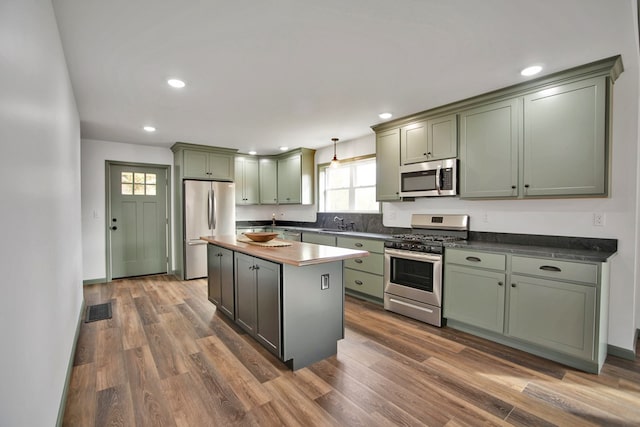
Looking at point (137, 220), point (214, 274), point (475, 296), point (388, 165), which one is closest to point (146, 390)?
point (214, 274)

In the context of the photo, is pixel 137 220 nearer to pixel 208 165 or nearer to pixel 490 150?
pixel 208 165

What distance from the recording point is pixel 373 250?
3926 millimetres

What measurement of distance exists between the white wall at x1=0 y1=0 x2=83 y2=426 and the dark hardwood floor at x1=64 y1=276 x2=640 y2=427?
50 centimetres

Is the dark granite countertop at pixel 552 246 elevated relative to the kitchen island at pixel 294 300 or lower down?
elevated

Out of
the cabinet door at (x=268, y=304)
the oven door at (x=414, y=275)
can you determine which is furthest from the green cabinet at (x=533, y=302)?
the cabinet door at (x=268, y=304)

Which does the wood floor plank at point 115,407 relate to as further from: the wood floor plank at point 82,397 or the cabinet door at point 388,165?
the cabinet door at point 388,165

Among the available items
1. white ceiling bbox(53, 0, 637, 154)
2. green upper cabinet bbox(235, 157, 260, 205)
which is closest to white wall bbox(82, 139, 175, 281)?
white ceiling bbox(53, 0, 637, 154)

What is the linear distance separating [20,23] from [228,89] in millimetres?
1853

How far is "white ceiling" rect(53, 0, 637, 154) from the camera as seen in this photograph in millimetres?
1784

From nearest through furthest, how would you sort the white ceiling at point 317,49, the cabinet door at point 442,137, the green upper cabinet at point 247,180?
the white ceiling at point 317,49, the cabinet door at point 442,137, the green upper cabinet at point 247,180

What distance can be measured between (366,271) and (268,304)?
1.85 m

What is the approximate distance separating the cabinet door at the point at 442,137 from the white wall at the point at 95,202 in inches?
192

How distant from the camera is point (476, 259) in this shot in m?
2.94

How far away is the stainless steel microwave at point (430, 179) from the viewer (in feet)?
11.0
